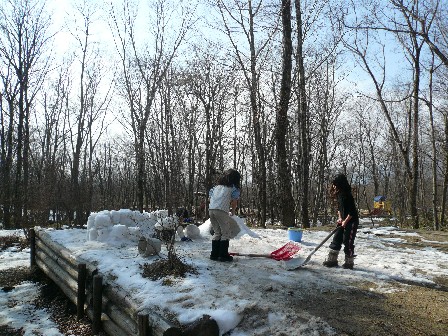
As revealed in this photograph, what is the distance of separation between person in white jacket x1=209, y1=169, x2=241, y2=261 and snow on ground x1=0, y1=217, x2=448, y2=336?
0.82 ft

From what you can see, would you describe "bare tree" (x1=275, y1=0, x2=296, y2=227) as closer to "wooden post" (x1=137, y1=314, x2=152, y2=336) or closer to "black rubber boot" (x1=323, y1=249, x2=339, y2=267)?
"black rubber boot" (x1=323, y1=249, x2=339, y2=267)

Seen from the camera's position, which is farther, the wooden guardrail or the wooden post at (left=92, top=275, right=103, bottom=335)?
the wooden post at (left=92, top=275, right=103, bottom=335)

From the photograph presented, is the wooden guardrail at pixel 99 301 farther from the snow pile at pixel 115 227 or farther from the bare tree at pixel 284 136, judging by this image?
the bare tree at pixel 284 136

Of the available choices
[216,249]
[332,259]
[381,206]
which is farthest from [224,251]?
[381,206]

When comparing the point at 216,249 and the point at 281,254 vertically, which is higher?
the point at 216,249

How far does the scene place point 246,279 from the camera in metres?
4.96

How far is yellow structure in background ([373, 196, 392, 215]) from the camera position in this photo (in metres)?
30.2

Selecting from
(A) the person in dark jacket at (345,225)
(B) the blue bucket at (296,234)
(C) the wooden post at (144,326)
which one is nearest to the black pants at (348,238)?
(A) the person in dark jacket at (345,225)

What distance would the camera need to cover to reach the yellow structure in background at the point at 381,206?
30169mm

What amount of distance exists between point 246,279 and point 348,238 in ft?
6.23

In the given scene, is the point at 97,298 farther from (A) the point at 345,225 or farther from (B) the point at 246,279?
(A) the point at 345,225

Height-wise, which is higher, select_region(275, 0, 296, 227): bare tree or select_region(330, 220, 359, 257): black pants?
select_region(275, 0, 296, 227): bare tree

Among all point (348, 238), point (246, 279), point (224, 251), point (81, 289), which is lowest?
point (81, 289)

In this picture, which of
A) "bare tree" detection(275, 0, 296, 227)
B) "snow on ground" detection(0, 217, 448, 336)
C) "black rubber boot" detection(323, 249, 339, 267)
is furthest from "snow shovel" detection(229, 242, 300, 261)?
"bare tree" detection(275, 0, 296, 227)
